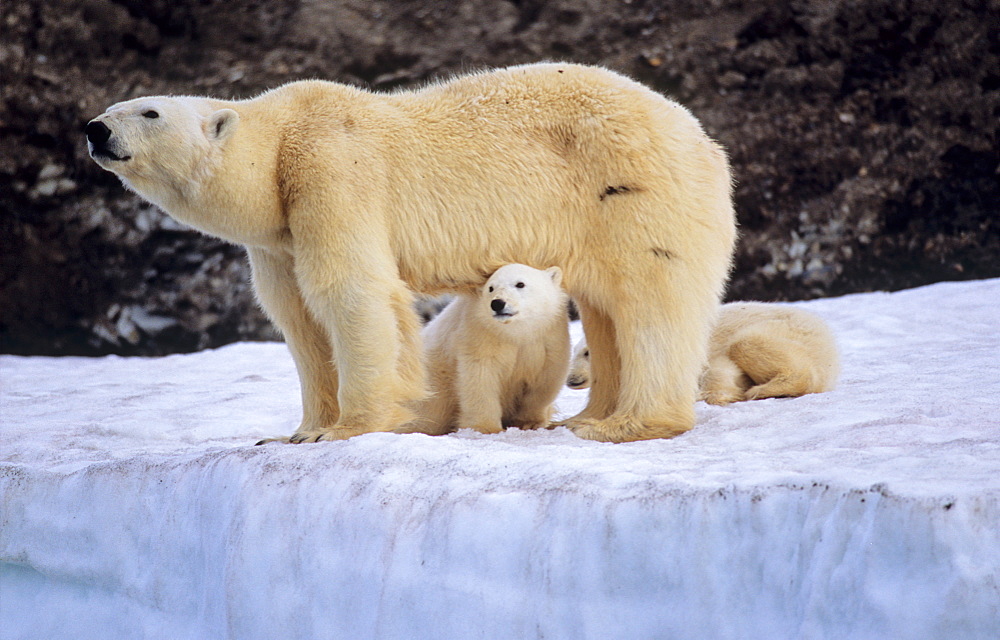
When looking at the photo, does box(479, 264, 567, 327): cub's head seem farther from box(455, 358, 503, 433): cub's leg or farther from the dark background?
the dark background

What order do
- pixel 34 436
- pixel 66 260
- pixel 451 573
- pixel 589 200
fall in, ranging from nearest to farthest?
pixel 451 573, pixel 589 200, pixel 34 436, pixel 66 260

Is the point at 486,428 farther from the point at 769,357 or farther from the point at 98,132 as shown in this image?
the point at 98,132

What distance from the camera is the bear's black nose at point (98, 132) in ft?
12.0

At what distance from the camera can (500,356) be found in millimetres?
4246

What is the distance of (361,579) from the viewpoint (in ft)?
9.53

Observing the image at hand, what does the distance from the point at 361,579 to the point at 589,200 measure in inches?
75.2

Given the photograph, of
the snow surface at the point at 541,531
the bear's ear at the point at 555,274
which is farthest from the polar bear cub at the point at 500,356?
the snow surface at the point at 541,531

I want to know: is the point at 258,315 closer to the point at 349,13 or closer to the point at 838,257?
the point at 349,13

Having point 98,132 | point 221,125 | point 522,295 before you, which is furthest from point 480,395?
point 98,132

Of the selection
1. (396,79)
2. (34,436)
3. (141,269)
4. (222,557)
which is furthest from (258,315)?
(222,557)

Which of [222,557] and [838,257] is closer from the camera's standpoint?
[222,557]

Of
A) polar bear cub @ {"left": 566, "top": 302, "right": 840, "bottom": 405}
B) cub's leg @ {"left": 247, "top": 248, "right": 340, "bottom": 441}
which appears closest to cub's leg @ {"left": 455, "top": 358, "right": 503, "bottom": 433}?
cub's leg @ {"left": 247, "top": 248, "right": 340, "bottom": 441}

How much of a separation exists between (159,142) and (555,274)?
5.53ft

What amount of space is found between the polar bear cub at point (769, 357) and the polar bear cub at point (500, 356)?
2.06 feet
